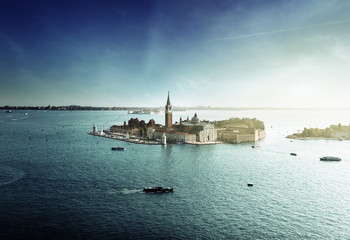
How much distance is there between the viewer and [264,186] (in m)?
32.1

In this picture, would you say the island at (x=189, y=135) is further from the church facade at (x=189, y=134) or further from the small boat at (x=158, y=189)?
the small boat at (x=158, y=189)

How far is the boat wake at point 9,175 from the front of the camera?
105 feet

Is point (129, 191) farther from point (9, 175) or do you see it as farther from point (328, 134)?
point (328, 134)

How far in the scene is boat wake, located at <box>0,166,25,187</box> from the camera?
31984 mm

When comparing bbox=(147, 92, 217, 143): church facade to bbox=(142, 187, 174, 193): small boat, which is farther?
bbox=(147, 92, 217, 143): church facade

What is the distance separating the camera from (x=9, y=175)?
1366 inches

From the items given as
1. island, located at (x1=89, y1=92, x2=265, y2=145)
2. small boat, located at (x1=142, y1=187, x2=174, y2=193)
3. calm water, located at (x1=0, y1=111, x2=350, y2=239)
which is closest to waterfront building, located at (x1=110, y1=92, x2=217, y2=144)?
island, located at (x1=89, y1=92, x2=265, y2=145)

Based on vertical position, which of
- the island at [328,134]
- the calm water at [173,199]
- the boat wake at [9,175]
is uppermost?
the island at [328,134]

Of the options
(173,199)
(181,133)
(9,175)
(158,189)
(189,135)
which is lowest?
(173,199)

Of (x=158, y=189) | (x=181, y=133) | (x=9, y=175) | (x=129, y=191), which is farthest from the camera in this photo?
(x=181, y=133)

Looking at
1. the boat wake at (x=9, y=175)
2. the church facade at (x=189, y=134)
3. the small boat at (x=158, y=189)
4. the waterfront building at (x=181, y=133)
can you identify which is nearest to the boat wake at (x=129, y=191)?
the small boat at (x=158, y=189)

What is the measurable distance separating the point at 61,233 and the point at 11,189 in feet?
41.8

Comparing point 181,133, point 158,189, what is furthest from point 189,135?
point 158,189

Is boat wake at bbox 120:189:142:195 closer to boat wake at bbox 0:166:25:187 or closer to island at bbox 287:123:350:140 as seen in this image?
boat wake at bbox 0:166:25:187
